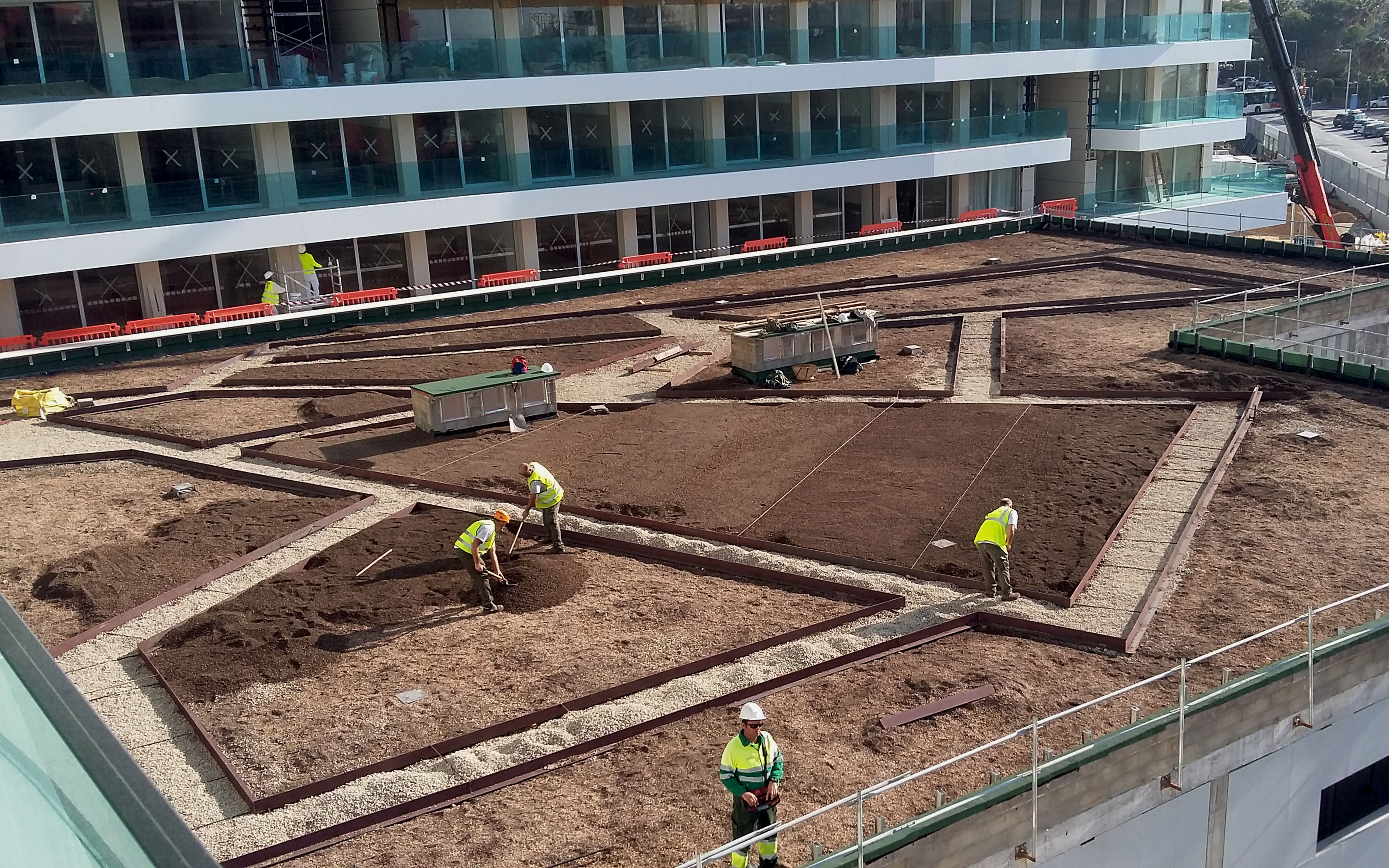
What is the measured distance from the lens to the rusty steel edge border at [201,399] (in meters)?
23.6

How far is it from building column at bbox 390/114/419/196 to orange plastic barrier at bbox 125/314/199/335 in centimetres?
738

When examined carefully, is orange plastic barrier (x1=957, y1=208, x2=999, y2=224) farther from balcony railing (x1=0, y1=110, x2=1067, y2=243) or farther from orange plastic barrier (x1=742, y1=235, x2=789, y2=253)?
orange plastic barrier (x1=742, y1=235, x2=789, y2=253)

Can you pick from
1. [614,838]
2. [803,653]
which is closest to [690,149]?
[803,653]

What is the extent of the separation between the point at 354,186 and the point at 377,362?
9.63 meters

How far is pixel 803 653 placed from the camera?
46.3ft

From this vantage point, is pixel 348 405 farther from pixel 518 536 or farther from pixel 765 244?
pixel 765 244

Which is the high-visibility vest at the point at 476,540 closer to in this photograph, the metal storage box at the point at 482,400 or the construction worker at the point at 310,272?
the metal storage box at the point at 482,400

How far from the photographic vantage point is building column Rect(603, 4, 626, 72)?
130 feet

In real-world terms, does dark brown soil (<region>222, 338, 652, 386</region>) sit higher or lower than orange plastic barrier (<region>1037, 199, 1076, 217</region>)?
lower

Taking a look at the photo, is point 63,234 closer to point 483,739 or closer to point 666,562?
point 666,562

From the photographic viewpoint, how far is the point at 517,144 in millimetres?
38906

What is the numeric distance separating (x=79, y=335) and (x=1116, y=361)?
25.4m

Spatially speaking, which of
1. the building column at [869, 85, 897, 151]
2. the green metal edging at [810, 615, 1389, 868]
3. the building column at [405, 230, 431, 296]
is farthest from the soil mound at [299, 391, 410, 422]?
the building column at [869, 85, 897, 151]

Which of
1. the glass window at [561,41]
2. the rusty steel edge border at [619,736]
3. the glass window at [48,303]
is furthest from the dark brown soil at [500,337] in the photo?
the rusty steel edge border at [619,736]
